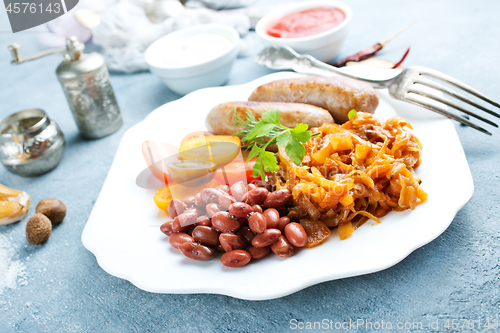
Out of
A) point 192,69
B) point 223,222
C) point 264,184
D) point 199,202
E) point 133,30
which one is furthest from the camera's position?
point 133,30

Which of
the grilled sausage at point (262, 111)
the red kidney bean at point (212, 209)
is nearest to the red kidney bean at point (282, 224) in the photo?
the red kidney bean at point (212, 209)

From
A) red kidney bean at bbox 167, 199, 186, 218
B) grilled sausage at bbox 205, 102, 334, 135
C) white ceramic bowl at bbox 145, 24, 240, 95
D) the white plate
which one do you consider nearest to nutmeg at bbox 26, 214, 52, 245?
the white plate

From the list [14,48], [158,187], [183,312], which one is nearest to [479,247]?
[183,312]

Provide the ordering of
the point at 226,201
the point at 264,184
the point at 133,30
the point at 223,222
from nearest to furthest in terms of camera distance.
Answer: the point at 223,222 → the point at 226,201 → the point at 264,184 → the point at 133,30

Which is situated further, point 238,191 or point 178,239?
point 238,191

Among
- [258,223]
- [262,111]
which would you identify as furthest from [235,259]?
[262,111]

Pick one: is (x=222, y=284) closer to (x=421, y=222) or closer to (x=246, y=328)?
(x=246, y=328)

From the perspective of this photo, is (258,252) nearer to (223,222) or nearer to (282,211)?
(223,222)
